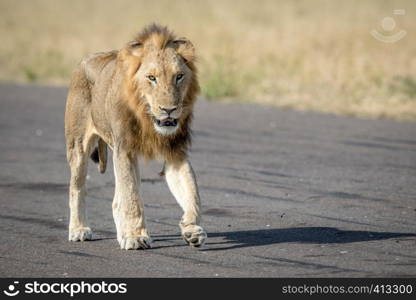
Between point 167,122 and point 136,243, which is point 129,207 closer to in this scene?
point 136,243

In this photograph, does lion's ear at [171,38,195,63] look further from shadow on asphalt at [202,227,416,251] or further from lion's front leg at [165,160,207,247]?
shadow on asphalt at [202,227,416,251]

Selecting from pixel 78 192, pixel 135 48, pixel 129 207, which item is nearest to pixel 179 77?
pixel 135 48

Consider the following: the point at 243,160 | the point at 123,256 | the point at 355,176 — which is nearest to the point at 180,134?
the point at 123,256

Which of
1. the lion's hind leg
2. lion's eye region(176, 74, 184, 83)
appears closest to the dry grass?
the lion's hind leg

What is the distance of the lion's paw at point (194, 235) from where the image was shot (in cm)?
766

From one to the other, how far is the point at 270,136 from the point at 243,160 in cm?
212

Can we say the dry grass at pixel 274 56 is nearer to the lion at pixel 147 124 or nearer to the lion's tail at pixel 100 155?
the lion's tail at pixel 100 155

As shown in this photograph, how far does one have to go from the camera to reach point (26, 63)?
27203 mm

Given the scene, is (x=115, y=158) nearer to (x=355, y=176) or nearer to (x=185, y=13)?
(x=355, y=176)

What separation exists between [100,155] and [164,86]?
1762 mm

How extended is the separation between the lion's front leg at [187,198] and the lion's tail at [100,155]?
1236 mm

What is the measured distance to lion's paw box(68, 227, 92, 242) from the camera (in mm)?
8633

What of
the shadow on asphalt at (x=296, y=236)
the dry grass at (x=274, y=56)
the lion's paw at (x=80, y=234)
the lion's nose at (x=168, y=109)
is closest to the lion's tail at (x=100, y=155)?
the lion's paw at (x=80, y=234)

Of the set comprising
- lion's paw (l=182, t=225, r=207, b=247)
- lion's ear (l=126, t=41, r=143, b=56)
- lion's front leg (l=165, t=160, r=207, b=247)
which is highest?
lion's ear (l=126, t=41, r=143, b=56)
